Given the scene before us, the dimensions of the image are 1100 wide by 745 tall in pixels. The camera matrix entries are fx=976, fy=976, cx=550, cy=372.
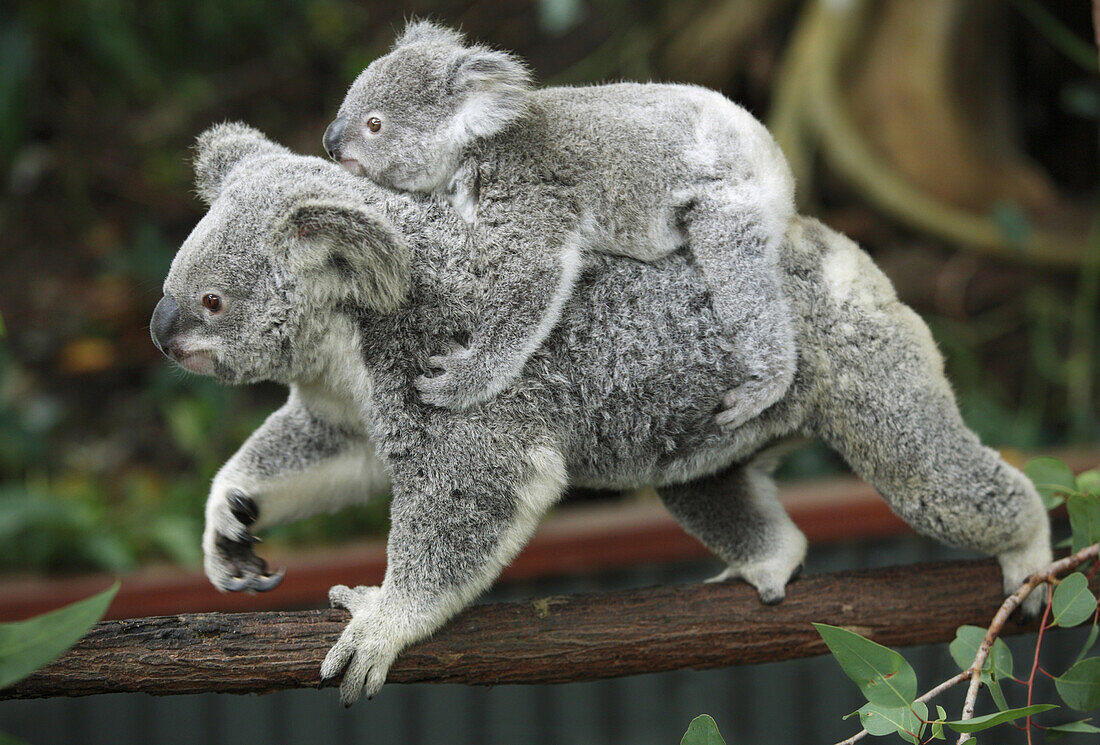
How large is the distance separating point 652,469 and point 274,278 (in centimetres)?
84

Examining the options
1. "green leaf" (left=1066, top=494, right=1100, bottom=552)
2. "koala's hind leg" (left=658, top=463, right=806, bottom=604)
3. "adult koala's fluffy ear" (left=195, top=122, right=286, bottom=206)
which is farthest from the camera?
"koala's hind leg" (left=658, top=463, right=806, bottom=604)

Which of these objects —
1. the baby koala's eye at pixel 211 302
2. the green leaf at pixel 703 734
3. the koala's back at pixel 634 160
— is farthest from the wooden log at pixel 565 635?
the koala's back at pixel 634 160

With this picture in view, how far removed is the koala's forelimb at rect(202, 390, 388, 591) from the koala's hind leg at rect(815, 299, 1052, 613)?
1010mm

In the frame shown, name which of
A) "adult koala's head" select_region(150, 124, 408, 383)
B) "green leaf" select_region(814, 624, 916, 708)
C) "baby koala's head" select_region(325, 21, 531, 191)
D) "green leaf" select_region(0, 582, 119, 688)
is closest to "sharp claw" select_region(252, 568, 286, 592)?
"adult koala's head" select_region(150, 124, 408, 383)

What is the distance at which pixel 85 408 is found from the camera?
16.2 ft

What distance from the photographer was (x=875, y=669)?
159cm

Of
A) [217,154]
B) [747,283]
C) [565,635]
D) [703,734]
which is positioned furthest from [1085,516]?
[217,154]

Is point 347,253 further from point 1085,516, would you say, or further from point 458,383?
point 1085,516

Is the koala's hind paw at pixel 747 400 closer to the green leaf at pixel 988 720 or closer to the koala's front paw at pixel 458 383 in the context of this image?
the koala's front paw at pixel 458 383

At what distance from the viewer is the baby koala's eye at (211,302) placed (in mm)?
1794

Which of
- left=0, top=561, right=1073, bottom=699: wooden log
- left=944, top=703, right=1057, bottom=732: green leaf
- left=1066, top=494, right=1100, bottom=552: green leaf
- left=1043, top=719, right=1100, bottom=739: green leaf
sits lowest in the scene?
left=1043, top=719, right=1100, bottom=739: green leaf

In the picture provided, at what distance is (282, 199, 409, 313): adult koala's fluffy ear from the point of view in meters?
1.71

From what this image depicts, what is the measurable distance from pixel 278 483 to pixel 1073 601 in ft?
5.09

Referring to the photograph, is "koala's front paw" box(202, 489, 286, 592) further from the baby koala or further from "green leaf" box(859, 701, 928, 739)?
"green leaf" box(859, 701, 928, 739)
